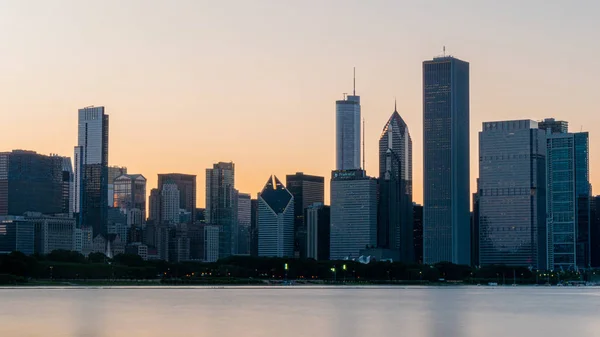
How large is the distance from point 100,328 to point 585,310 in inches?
2860

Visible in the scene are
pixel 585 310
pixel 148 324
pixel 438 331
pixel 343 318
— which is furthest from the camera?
pixel 585 310

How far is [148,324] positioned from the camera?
108m

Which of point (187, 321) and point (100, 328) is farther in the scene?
point (187, 321)

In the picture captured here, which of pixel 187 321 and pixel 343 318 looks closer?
pixel 187 321

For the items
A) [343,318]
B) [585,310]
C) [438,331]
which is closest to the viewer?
[438,331]

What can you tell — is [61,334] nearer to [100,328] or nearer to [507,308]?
[100,328]

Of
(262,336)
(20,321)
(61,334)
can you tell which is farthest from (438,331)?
(20,321)

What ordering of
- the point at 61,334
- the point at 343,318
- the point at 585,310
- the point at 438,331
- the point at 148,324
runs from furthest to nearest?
the point at 585,310 < the point at 343,318 < the point at 148,324 < the point at 438,331 < the point at 61,334

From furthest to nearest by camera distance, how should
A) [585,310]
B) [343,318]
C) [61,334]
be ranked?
[585,310]
[343,318]
[61,334]

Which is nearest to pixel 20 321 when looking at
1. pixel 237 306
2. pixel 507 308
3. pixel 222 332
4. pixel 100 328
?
pixel 100 328

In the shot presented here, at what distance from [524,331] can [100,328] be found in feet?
127

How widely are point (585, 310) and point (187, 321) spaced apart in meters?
60.9

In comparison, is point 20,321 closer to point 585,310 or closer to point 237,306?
point 237,306

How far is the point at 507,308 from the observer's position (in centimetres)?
15112
